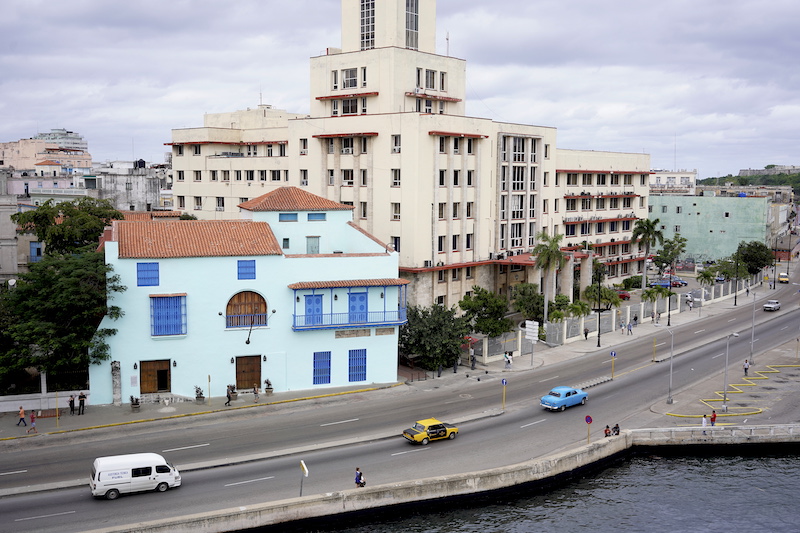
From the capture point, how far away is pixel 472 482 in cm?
3816

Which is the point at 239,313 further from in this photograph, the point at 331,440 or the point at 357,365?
A: the point at 331,440

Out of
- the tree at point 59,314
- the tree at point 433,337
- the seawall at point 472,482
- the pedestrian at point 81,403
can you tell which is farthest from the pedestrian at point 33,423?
the tree at point 433,337

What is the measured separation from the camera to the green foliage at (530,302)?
7425cm

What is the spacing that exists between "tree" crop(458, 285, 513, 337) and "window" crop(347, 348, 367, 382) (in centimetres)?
1205

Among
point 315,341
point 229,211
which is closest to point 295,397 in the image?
point 315,341

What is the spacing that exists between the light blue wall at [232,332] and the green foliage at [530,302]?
23.5 metres

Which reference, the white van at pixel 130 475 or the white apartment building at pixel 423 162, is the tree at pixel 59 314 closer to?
the white van at pixel 130 475

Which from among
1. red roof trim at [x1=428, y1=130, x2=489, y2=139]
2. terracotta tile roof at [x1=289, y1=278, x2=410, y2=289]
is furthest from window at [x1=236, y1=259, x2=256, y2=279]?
red roof trim at [x1=428, y1=130, x2=489, y2=139]

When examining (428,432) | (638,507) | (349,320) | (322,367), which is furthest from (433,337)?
(638,507)

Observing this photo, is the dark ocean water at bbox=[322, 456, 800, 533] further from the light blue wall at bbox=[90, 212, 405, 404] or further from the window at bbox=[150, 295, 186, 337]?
the window at bbox=[150, 295, 186, 337]

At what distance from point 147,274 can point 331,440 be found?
16641mm

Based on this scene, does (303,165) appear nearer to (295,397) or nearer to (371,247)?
(371,247)

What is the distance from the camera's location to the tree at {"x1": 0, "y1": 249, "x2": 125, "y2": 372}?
44.6 metres

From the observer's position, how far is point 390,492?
119 ft
